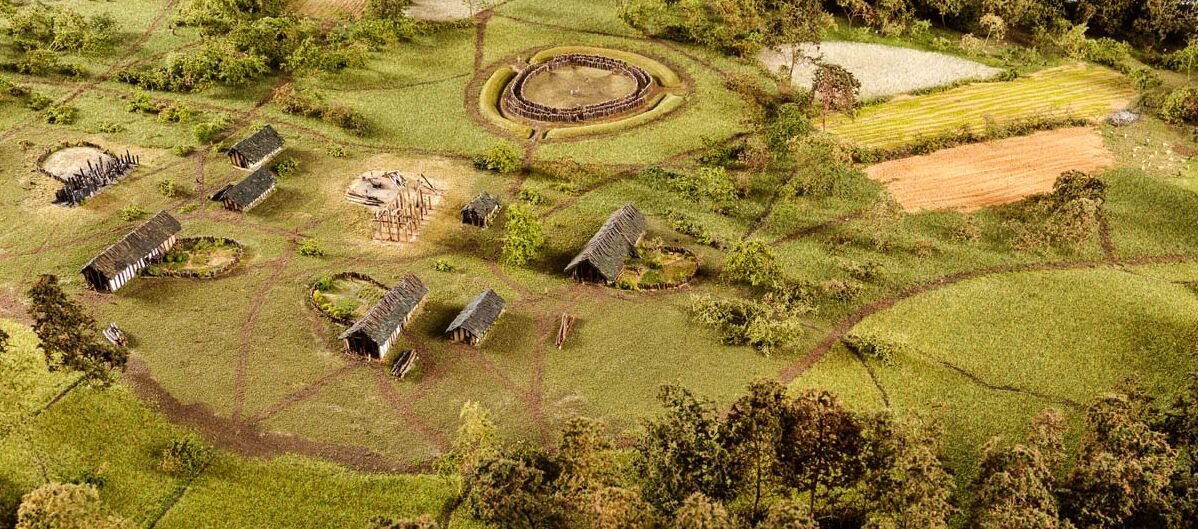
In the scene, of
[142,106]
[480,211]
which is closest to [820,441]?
[480,211]

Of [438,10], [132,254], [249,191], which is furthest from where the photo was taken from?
[438,10]

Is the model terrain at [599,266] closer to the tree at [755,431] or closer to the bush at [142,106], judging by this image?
the tree at [755,431]

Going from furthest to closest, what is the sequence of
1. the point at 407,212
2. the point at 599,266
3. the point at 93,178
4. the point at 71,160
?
the point at 71,160, the point at 93,178, the point at 407,212, the point at 599,266

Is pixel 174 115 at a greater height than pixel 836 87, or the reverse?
Result: pixel 836 87

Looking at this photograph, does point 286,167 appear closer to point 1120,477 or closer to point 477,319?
point 477,319

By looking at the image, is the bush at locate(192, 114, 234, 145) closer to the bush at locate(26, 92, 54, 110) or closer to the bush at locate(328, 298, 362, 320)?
the bush at locate(26, 92, 54, 110)

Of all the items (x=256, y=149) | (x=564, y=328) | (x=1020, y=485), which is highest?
(x=1020, y=485)
